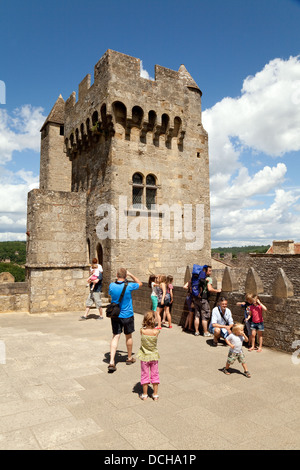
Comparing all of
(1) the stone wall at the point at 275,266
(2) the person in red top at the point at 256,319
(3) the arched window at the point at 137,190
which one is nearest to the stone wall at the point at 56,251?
(3) the arched window at the point at 137,190

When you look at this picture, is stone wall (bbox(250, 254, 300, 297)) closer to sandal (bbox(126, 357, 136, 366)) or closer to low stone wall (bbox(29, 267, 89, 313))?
low stone wall (bbox(29, 267, 89, 313))

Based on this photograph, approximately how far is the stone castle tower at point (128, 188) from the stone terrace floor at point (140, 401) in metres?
4.66

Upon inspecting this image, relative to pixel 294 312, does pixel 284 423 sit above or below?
below

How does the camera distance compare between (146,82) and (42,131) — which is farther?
(42,131)

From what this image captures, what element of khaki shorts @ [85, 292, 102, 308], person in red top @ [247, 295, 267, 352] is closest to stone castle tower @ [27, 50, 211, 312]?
khaki shorts @ [85, 292, 102, 308]

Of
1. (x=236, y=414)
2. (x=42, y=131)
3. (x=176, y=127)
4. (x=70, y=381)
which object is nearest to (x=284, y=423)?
(x=236, y=414)

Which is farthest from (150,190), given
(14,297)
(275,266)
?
(275,266)

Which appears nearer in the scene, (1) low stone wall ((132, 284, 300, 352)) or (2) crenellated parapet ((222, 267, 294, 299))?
(1) low stone wall ((132, 284, 300, 352))

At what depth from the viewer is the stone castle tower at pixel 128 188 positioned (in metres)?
10.9

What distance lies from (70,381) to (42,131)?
59.4ft

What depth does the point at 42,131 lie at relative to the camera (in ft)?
65.0

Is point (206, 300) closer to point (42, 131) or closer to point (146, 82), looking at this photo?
point (146, 82)

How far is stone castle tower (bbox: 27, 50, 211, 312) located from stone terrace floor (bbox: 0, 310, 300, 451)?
4.66 meters

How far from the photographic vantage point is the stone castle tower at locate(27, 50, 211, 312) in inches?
429
